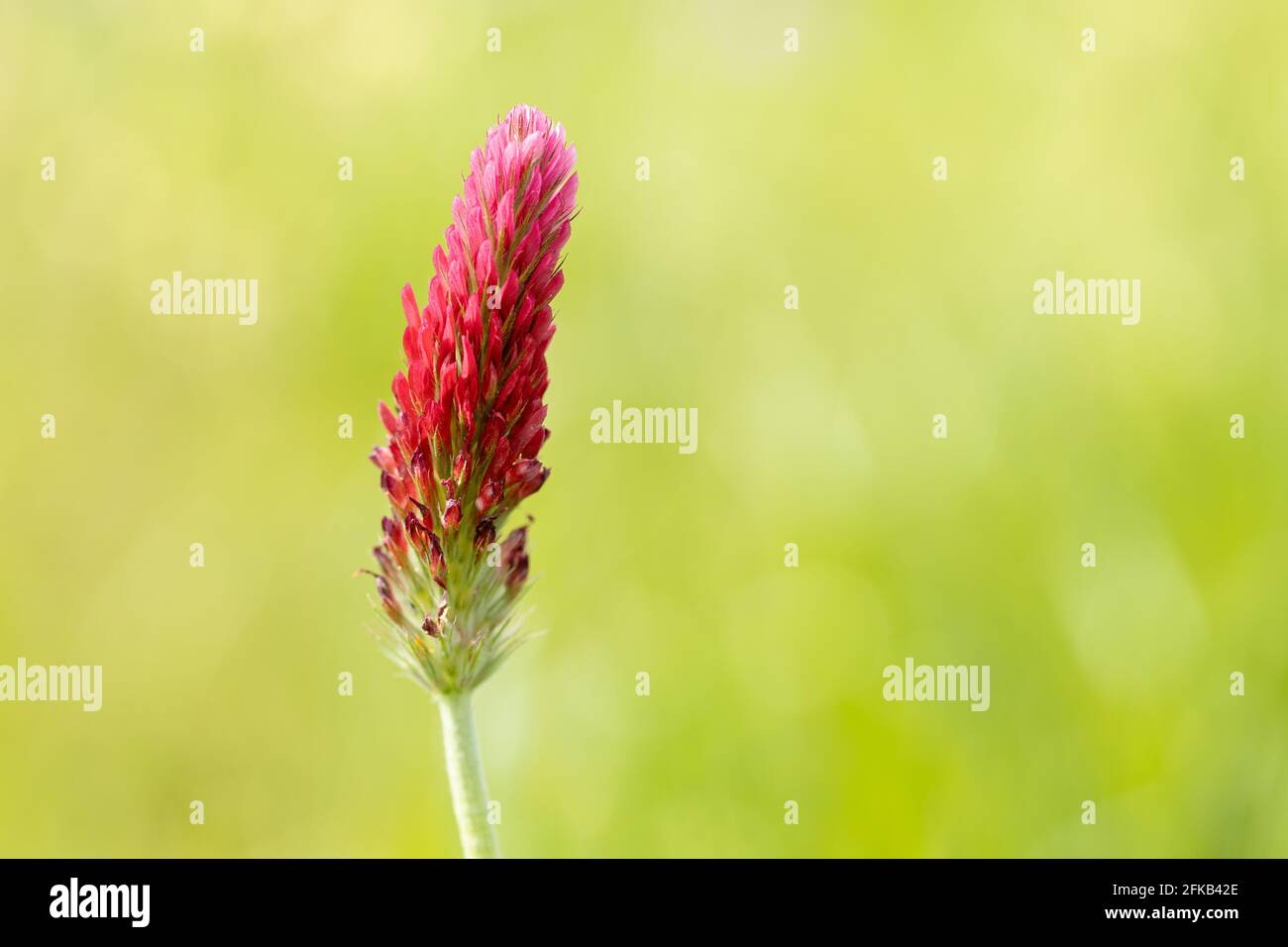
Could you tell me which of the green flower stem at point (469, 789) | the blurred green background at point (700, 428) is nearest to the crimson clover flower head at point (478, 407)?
the green flower stem at point (469, 789)

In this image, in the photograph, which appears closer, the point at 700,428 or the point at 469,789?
the point at 469,789

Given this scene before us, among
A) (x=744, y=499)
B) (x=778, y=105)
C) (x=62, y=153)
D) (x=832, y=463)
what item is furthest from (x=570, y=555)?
(x=62, y=153)

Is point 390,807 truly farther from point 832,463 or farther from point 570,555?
point 832,463

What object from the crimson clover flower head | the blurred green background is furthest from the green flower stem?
the blurred green background

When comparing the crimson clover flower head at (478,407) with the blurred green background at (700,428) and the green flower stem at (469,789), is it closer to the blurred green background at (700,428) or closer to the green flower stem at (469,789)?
the green flower stem at (469,789)

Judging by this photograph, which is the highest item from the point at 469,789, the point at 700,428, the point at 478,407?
the point at 700,428

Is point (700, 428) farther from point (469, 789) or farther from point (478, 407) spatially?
point (469, 789)

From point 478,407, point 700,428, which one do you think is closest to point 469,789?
point 478,407

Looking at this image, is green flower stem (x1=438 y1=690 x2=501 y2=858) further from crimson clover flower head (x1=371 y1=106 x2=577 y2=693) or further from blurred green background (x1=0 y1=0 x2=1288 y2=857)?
blurred green background (x1=0 y1=0 x2=1288 y2=857)
